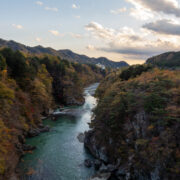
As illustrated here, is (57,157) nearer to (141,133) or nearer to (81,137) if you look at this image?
(81,137)

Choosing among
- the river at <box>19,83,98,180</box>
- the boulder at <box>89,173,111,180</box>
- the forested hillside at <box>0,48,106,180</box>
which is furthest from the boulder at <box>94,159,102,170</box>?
the forested hillside at <box>0,48,106,180</box>

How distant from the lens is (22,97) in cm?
2767

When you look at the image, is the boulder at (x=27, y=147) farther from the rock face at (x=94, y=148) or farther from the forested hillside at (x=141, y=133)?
the forested hillside at (x=141, y=133)

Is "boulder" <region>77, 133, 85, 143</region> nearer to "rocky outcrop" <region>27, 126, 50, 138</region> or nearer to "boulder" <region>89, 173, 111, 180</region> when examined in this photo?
"rocky outcrop" <region>27, 126, 50, 138</region>

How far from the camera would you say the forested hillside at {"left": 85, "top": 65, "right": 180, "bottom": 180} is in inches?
505

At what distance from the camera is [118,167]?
1702 centimetres

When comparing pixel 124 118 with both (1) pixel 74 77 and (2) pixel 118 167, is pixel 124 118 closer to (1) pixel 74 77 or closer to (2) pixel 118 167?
(2) pixel 118 167

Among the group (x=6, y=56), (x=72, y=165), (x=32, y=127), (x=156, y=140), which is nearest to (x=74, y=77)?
(x=6, y=56)

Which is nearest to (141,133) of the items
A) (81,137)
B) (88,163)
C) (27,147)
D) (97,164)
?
(97,164)

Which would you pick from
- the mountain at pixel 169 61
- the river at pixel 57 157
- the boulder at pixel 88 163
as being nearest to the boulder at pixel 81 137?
the river at pixel 57 157

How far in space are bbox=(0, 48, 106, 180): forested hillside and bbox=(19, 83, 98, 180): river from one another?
1.69 m

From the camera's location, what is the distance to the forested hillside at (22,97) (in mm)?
16888

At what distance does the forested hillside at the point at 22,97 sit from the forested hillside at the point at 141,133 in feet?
31.2

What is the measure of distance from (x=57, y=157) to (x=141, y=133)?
10727 mm
